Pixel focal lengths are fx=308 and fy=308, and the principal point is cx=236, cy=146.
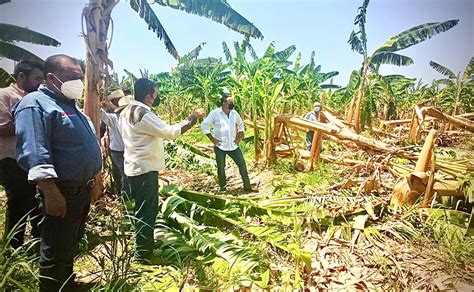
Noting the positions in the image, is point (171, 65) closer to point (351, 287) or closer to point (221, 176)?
point (221, 176)

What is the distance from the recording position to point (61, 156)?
109 centimetres

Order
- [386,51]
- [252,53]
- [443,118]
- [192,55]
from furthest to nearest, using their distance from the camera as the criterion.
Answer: [386,51] < [252,53] < [443,118] < [192,55]

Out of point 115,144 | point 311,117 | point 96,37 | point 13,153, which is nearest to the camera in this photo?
point 13,153

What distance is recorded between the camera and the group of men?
103cm

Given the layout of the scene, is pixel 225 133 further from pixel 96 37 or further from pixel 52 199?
pixel 52 199

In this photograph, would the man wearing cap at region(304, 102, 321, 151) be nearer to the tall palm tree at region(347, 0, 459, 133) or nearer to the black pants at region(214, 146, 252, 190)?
the tall palm tree at region(347, 0, 459, 133)

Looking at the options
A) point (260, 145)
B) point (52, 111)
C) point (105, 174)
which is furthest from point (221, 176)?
point (52, 111)

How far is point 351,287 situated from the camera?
1.33 metres

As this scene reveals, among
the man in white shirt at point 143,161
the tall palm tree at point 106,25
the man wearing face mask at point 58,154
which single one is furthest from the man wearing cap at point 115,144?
the man wearing face mask at point 58,154

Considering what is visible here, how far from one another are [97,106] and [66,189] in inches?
32.1

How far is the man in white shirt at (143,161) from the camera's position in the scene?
1.44 meters

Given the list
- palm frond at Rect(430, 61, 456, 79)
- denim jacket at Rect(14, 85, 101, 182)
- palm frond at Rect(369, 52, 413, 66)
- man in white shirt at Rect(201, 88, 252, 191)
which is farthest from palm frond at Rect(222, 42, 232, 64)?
palm frond at Rect(369, 52, 413, 66)

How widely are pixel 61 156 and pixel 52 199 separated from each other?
154 mm

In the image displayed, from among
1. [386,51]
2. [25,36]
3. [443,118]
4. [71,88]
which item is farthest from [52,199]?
[386,51]
